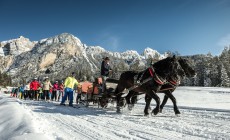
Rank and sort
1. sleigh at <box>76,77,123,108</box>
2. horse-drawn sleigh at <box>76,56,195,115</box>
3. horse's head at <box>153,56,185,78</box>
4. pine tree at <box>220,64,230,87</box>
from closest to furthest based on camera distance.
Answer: horse-drawn sleigh at <box>76,56,195,115</box> < horse's head at <box>153,56,185,78</box> < sleigh at <box>76,77,123,108</box> < pine tree at <box>220,64,230,87</box>

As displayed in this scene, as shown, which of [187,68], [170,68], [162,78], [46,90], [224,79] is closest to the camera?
[162,78]

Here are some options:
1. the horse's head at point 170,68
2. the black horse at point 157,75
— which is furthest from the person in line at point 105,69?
the horse's head at point 170,68

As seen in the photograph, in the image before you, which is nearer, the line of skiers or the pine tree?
the line of skiers

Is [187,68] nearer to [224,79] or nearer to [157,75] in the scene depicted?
[157,75]

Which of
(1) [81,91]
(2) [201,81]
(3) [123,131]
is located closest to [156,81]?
(3) [123,131]

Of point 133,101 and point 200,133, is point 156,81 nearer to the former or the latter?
point 133,101

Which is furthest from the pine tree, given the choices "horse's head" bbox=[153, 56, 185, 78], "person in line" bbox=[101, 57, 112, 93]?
"horse's head" bbox=[153, 56, 185, 78]

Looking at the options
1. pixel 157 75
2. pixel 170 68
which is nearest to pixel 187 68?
pixel 170 68

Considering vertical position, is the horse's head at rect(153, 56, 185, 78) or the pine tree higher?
the pine tree

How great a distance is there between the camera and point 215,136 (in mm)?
6438

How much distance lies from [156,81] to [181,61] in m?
1.48

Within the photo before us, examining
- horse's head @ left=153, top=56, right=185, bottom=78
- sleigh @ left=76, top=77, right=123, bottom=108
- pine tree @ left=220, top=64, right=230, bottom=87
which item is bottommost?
sleigh @ left=76, top=77, right=123, bottom=108

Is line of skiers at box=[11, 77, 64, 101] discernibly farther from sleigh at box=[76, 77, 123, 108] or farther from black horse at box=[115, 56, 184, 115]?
black horse at box=[115, 56, 184, 115]

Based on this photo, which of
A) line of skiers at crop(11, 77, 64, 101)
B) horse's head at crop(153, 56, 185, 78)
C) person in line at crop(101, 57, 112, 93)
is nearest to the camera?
horse's head at crop(153, 56, 185, 78)
